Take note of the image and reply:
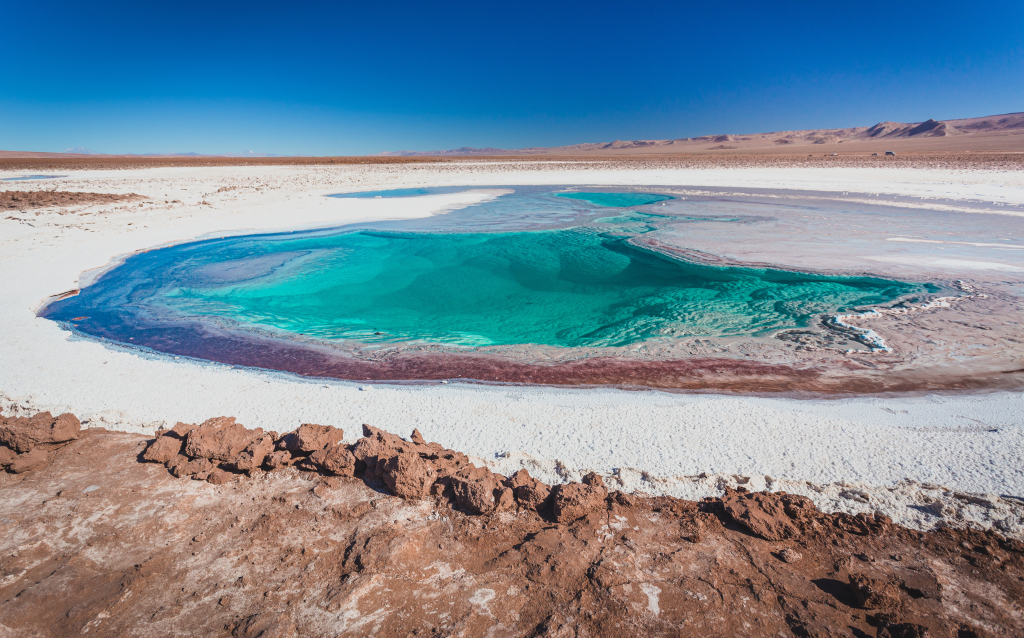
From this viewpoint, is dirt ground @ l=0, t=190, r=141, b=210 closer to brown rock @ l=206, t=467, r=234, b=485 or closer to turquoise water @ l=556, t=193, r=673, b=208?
turquoise water @ l=556, t=193, r=673, b=208

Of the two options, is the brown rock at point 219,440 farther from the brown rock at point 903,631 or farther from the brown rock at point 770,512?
the brown rock at point 903,631

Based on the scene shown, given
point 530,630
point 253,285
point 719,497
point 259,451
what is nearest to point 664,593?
point 530,630

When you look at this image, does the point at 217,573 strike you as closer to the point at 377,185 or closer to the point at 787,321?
the point at 787,321

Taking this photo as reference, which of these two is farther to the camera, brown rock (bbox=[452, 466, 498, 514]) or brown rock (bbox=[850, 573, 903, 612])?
brown rock (bbox=[452, 466, 498, 514])

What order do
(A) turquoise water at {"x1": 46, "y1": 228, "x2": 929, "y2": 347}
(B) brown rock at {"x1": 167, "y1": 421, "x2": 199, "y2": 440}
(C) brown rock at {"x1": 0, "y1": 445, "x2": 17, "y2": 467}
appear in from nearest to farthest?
(C) brown rock at {"x1": 0, "y1": 445, "x2": 17, "y2": 467} → (B) brown rock at {"x1": 167, "y1": 421, "x2": 199, "y2": 440} → (A) turquoise water at {"x1": 46, "y1": 228, "x2": 929, "y2": 347}

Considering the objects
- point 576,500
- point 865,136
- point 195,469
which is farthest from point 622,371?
point 865,136

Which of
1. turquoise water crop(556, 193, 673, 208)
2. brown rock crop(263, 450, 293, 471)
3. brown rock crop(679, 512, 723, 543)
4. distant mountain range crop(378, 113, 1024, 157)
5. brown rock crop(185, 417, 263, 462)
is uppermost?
distant mountain range crop(378, 113, 1024, 157)

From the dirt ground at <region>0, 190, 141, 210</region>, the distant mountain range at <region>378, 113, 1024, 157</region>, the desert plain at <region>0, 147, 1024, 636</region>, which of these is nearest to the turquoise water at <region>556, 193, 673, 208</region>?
the desert plain at <region>0, 147, 1024, 636</region>

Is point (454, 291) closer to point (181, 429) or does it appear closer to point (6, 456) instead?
point (181, 429)

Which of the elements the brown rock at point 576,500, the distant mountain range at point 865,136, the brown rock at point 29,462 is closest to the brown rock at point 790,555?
the brown rock at point 576,500
